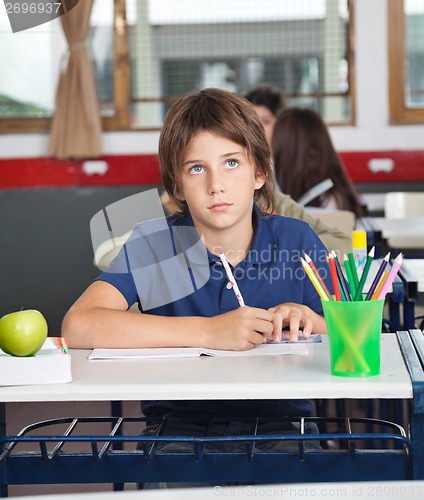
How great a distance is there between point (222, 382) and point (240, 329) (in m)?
0.24

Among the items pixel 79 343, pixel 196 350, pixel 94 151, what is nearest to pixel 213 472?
pixel 196 350

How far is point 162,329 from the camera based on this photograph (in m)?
1.53

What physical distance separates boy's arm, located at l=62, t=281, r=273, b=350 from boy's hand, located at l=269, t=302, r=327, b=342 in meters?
0.02

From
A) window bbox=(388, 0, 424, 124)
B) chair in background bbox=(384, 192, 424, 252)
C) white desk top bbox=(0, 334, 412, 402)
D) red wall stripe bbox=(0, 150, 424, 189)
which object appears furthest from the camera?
red wall stripe bbox=(0, 150, 424, 189)

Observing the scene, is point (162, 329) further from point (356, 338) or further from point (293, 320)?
point (356, 338)

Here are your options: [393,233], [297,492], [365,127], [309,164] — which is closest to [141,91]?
[365,127]

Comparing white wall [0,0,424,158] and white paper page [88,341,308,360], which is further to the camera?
white wall [0,0,424,158]

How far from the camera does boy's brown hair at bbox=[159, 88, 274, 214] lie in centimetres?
177

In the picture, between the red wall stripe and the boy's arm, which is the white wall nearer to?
the red wall stripe

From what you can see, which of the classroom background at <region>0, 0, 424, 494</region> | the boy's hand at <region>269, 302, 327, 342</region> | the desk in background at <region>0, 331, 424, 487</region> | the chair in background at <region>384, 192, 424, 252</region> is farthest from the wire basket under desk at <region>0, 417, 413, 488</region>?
the classroom background at <region>0, 0, 424, 494</region>

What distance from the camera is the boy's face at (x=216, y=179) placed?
175 cm

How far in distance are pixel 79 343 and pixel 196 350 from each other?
224 millimetres

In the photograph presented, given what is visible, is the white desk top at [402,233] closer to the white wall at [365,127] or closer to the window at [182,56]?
the white wall at [365,127]

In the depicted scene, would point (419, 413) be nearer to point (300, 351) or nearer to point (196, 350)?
point (300, 351)
